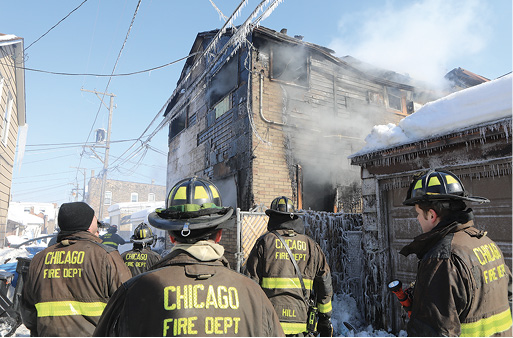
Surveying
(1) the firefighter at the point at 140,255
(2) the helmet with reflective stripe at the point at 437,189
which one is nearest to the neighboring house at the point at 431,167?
(2) the helmet with reflective stripe at the point at 437,189

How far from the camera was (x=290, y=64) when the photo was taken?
10.4 m

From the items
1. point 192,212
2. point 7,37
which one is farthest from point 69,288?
point 7,37

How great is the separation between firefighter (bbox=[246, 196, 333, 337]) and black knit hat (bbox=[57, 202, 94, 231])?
1.86 metres

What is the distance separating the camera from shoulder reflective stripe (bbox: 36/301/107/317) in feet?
8.99

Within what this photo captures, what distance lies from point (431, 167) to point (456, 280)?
3976 mm

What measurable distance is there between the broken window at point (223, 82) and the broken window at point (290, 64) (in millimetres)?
1411

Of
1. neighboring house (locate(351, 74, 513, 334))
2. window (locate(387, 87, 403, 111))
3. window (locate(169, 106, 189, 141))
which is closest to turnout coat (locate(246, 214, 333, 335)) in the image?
neighboring house (locate(351, 74, 513, 334))

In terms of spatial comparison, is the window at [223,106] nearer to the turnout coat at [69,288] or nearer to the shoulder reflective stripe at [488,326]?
the turnout coat at [69,288]

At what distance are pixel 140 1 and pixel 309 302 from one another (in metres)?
7.75

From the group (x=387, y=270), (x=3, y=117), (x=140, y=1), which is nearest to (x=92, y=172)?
(x=3, y=117)

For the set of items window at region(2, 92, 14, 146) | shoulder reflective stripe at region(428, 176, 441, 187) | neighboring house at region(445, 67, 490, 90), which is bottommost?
shoulder reflective stripe at region(428, 176, 441, 187)

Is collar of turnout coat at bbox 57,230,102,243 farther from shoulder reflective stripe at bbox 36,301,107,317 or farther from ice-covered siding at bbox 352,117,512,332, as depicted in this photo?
ice-covered siding at bbox 352,117,512,332

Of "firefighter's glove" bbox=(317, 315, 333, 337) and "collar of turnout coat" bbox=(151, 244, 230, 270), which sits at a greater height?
"collar of turnout coat" bbox=(151, 244, 230, 270)

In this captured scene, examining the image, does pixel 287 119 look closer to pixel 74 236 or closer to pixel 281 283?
pixel 281 283
